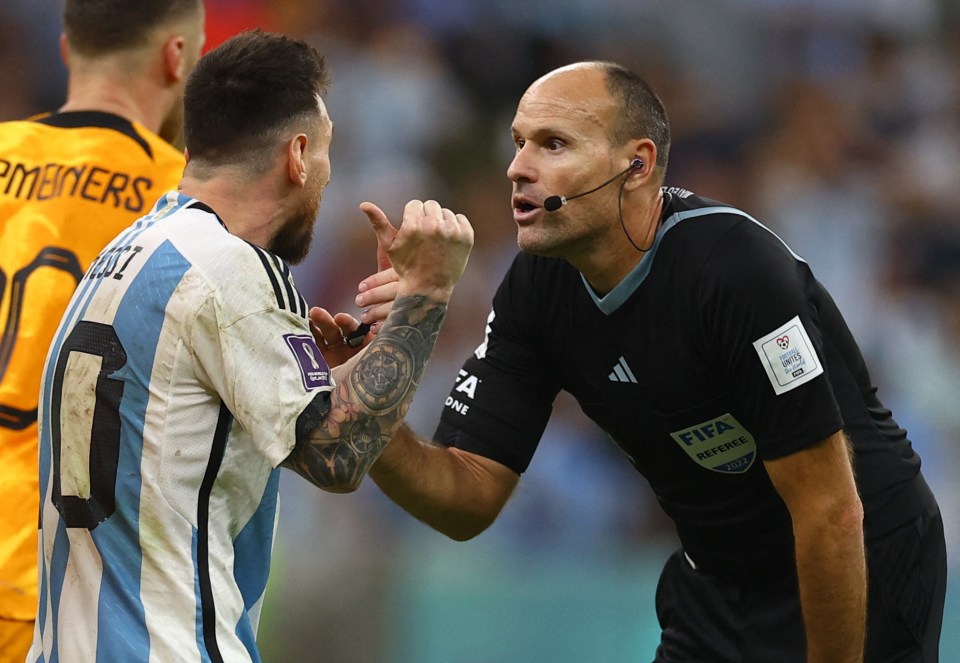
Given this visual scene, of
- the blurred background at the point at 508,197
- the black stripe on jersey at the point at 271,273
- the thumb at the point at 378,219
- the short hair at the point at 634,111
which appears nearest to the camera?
the black stripe on jersey at the point at 271,273

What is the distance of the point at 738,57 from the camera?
31.9 feet

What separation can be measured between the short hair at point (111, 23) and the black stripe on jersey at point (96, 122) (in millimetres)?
291

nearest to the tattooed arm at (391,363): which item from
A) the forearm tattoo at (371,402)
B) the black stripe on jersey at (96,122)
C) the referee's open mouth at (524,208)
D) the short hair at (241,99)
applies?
the forearm tattoo at (371,402)

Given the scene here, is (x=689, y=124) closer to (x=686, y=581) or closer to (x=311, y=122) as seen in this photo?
(x=686, y=581)

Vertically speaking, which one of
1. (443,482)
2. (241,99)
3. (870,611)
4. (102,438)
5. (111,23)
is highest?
(111,23)

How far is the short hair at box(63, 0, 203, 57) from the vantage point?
4492 millimetres

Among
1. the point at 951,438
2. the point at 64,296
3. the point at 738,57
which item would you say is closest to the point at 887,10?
the point at 738,57

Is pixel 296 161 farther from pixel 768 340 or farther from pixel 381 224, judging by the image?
pixel 768 340

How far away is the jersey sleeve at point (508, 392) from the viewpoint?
4.11 meters

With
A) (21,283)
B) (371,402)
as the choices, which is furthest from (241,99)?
(21,283)

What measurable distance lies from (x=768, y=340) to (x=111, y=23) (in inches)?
98.9

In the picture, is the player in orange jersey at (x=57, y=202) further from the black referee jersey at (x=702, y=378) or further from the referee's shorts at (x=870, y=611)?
the referee's shorts at (x=870, y=611)

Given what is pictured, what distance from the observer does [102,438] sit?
8.91ft

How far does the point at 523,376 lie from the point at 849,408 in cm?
100
